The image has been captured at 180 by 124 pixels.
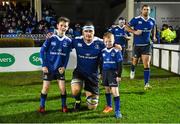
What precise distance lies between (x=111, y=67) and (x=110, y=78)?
210 mm

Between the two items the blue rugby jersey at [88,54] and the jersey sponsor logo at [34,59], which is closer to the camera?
the blue rugby jersey at [88,54]

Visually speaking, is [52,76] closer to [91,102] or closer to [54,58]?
[54,58]

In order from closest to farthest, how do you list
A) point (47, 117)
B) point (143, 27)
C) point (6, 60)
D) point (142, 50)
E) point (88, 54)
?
1. point (47, 117)
2. point (88, 54)
3. point (143, 27)
4. point (142, 50)
5. point (6, 60)

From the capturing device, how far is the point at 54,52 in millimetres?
7387

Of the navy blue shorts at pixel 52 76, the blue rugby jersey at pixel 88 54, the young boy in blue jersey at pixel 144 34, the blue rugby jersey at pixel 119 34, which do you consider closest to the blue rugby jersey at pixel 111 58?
the blue rugby jersey at pixel 88 54

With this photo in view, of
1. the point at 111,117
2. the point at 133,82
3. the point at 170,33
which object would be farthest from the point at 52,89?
the point at 170,33

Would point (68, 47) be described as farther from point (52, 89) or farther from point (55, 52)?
point (52, 89)

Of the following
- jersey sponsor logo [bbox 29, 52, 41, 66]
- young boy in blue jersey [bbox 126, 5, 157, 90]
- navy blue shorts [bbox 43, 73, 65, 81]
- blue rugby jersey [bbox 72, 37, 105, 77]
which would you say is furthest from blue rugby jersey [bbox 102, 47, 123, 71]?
jersey sponsor logo [bbox 29, 52, 41, 66]

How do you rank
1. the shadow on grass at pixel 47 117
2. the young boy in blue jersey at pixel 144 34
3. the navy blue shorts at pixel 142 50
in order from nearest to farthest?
the shadow on grass at pixel 47 117, the young boy in blue jersey at pixel 144 34, the navy blue shorts at pixel 142 50

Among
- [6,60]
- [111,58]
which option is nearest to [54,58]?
[111,58]

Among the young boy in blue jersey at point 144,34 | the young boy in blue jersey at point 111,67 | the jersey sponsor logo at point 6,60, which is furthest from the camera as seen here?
the jersey sponsor logo at point 6,60

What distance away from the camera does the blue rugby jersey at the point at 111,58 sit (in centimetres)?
734

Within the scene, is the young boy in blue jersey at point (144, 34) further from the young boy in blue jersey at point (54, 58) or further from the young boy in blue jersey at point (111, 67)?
the young boy in blue jersey at point (54, 58)

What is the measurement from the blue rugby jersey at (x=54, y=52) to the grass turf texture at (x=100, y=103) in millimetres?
908
